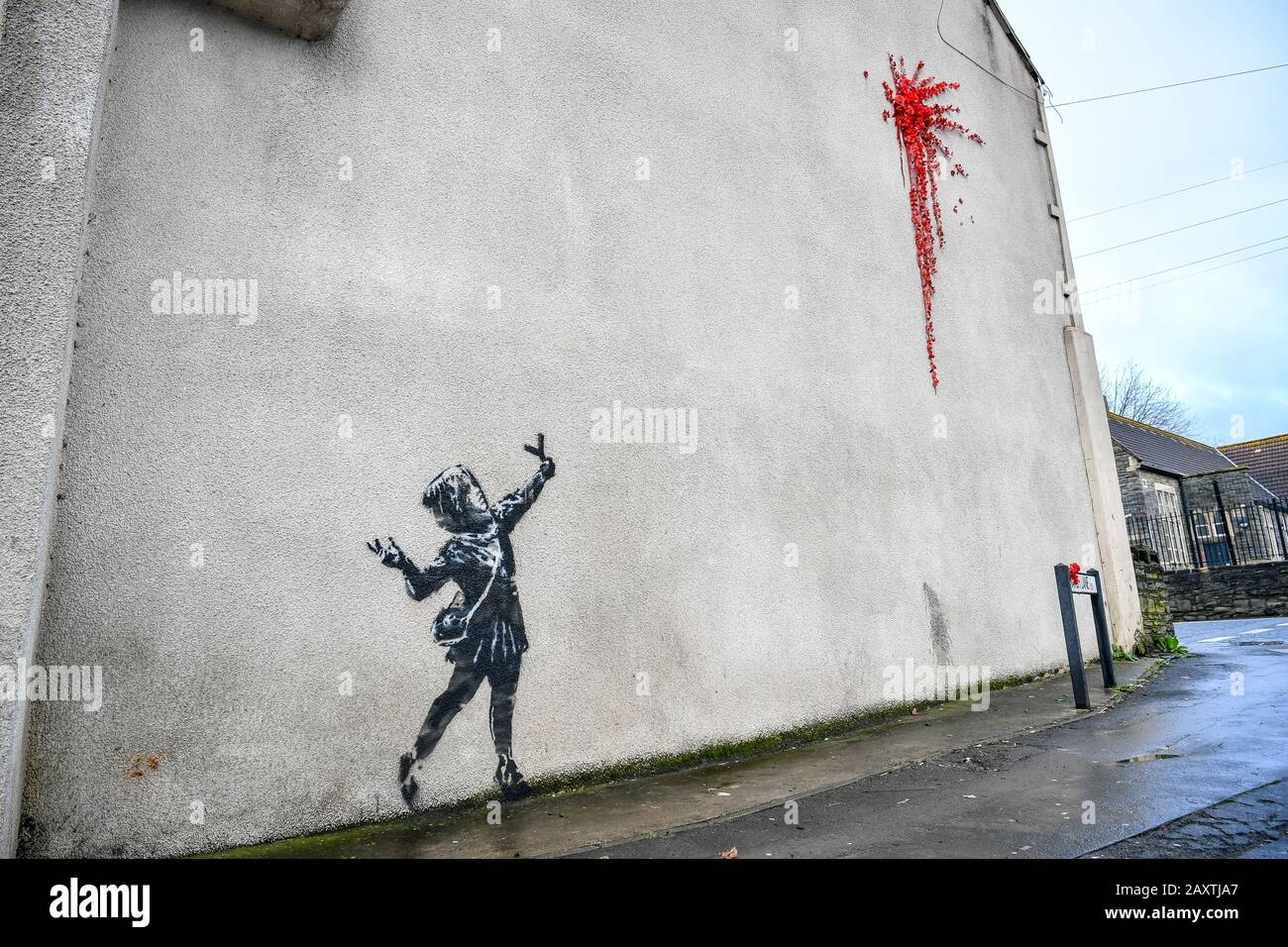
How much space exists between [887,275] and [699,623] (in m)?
4.70

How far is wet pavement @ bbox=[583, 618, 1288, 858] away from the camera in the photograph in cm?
328

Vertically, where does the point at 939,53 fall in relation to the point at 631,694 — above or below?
above

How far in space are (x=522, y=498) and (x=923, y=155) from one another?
724cm

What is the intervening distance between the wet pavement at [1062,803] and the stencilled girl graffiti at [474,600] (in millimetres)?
1436

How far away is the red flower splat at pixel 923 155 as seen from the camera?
9.13 metres

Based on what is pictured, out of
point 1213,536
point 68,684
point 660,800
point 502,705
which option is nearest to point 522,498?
point 502,705

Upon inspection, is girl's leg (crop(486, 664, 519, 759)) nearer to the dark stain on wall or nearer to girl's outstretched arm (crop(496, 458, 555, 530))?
girl's outstretched arm (crop(496, 458, 555, 530))

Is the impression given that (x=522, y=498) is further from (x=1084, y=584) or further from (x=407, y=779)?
(x=1084, y=584)

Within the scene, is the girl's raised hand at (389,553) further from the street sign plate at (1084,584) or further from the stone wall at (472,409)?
the street sign plate at (1084,584)

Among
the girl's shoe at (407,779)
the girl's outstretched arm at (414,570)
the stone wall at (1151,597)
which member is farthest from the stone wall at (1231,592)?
the girl's shoe at (407,779)
